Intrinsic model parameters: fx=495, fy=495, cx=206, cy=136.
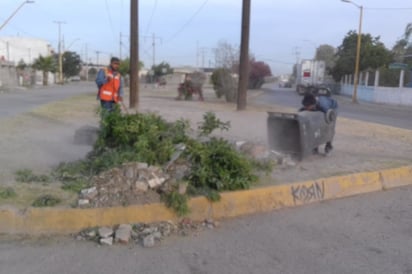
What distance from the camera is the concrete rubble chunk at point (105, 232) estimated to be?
4832mm

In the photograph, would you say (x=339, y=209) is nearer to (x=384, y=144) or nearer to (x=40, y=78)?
(x=384, y=144)

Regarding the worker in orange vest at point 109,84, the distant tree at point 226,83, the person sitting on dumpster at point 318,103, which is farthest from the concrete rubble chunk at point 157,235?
the distant tree at point 226,83

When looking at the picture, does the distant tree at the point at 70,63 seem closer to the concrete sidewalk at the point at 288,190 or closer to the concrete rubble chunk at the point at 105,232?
the concrete sidewalk at the point at 288,190

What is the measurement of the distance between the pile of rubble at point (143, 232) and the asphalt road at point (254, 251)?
93mm

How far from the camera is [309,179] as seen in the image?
6.82m

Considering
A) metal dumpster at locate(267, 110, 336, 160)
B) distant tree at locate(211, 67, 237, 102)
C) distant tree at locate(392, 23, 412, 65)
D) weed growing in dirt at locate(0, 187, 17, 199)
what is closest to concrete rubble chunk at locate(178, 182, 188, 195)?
weed growing in dirt at locate(0, 187, 17, 199)

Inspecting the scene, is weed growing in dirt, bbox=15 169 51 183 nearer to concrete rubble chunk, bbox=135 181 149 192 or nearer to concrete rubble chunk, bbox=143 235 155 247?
concrete rubble chunk, bbox=135 181 149 192

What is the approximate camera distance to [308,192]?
6512 mm

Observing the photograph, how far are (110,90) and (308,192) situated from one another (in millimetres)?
4971

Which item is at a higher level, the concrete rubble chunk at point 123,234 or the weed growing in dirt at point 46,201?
the weed growing in dirt at point 46,201

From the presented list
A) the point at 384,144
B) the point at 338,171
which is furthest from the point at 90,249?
the point at 384,144

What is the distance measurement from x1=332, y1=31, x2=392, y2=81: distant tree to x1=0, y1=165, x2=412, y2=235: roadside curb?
50.7 metres

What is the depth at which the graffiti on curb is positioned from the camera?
638 cm

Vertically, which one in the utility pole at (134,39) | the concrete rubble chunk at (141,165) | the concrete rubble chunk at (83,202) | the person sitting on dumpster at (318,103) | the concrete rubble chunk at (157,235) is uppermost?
the utility pole at (134,39)
